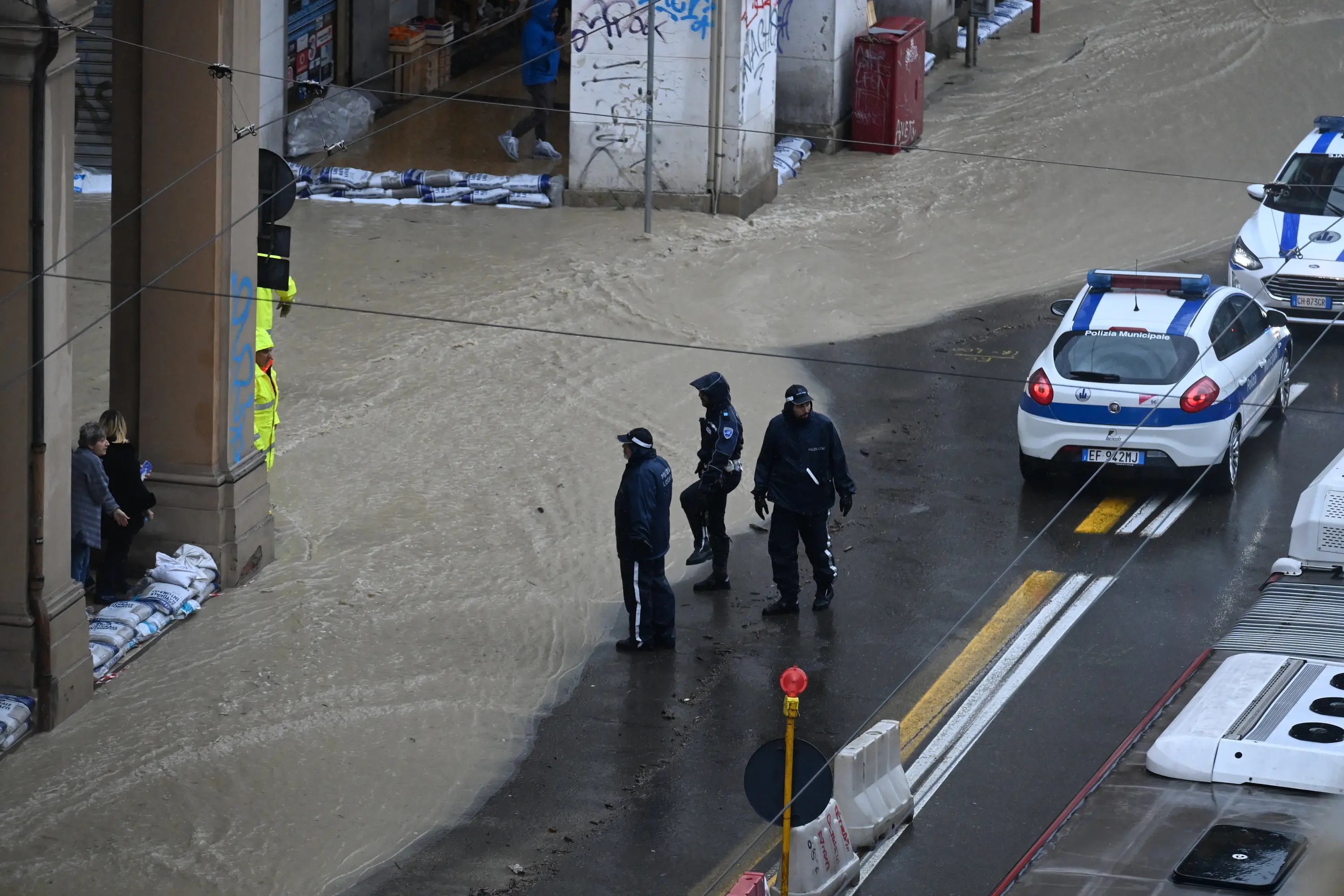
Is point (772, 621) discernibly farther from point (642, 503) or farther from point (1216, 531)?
point (1216, 531)

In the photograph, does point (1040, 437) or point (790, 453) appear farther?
point (1040, 437)

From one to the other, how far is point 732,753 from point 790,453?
2.65 m

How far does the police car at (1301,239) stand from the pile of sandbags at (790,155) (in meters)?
6.40

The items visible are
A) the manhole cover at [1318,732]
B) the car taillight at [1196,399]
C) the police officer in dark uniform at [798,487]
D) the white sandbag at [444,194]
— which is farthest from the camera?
the white sandbag at [444,194]

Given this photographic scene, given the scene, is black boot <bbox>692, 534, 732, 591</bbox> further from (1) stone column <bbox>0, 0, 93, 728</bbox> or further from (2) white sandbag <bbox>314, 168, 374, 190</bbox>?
(2) white sandbag <bbox>314, 168, 374, 190</bbox>

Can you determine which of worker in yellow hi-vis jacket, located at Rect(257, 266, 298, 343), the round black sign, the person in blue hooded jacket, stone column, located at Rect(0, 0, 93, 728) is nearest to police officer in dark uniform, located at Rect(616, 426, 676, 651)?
worker in yellow hi-vis jacket, located at Rect(257, 266, 298, 343)

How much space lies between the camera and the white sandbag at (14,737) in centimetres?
1150

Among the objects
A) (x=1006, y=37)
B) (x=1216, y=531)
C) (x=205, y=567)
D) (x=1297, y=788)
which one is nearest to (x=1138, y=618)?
(x=1216, y=531)

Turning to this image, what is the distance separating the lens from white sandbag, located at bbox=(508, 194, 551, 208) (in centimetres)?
2309

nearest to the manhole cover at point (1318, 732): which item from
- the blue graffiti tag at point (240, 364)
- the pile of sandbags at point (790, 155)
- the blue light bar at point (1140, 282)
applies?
the blue graffiti tag at point (240, 364)

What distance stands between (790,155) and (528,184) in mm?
4224

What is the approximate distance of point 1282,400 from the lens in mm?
17688

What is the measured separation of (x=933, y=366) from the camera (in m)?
19.1

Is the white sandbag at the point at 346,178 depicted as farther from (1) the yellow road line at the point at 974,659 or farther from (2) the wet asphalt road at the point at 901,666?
(1) the yellow road line at the point at 974,659
